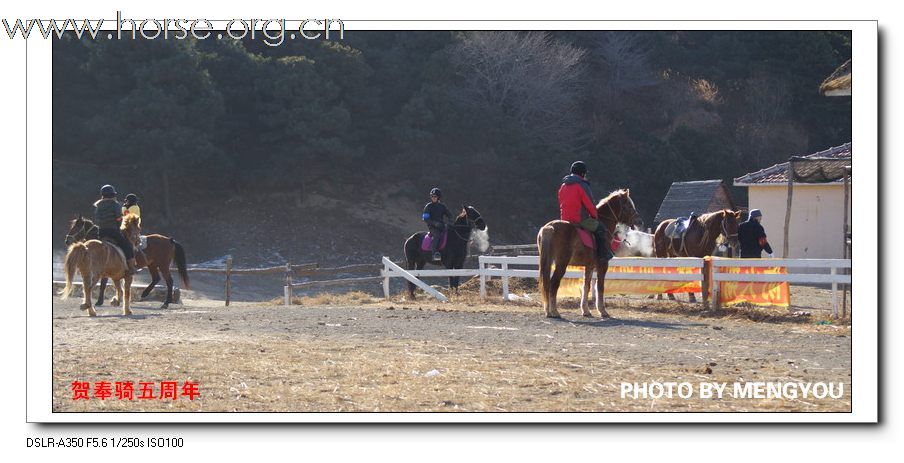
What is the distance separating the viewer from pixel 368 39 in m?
48.9

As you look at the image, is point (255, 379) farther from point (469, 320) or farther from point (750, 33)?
point (750, 33)

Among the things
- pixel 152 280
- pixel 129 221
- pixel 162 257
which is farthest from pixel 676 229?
pixel 152 280

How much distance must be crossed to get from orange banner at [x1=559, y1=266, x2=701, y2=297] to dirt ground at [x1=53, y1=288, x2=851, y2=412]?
0.54 metres

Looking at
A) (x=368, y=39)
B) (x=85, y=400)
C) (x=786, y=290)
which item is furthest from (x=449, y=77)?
(x=85, y=400)

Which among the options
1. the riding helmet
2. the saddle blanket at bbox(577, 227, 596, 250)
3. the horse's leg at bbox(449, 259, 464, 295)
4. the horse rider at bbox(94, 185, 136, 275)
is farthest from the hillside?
the saddle blanket at bbox(577, 227, 596, 250)

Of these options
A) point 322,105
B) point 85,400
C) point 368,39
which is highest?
point 368,39

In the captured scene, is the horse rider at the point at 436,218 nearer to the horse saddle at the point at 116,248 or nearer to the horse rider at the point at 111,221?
the horse rider at the point at 111,221

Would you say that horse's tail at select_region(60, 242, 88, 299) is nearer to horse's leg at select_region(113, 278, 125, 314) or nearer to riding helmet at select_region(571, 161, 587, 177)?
horse's leg at select_region(113, 278, 125, 314)

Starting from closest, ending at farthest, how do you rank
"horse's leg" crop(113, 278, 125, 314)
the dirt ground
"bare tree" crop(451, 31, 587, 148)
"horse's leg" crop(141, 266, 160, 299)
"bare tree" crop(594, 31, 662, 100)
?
the dirt ground
"horse's leg" crop(113, 278, 125, 314)
"horse's leg" crop(141, 266, 160, 299)
"bare tree" crop(451, 31, 587, 148)
"bare tree" crop(594, 31, 662, 100)

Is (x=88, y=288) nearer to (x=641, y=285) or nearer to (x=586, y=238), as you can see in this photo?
(x=586, y=238)

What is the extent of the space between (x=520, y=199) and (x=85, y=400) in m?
38.9

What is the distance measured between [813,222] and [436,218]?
1513cm

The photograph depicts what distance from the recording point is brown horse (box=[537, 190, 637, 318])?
1506 cm

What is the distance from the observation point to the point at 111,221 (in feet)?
56.5
